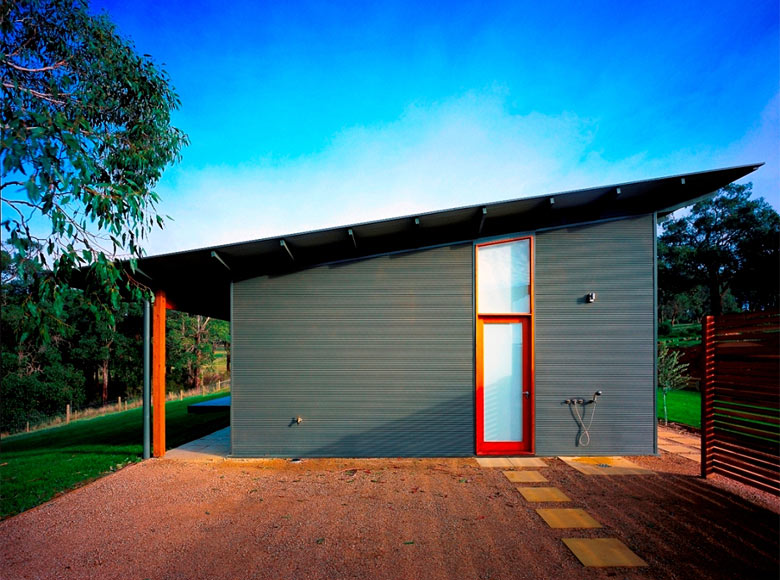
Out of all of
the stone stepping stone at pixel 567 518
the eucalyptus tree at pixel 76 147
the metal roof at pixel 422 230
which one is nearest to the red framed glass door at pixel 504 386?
the metal roof at pixel 422 230

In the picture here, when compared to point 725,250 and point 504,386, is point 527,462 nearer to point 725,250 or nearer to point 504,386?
point 504,386

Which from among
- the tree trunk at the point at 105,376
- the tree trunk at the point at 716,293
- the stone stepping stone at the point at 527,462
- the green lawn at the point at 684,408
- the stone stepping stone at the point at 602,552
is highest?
the tree trunk at the point at 716,293

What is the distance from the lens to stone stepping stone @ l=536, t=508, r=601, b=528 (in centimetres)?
354

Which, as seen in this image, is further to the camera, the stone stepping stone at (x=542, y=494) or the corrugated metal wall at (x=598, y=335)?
the corrugated metal wall at (x=598, y=335)

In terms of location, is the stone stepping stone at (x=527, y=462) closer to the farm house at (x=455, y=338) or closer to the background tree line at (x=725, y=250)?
the farm house at (x=455, y=338)

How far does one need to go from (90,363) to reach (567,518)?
2836cm

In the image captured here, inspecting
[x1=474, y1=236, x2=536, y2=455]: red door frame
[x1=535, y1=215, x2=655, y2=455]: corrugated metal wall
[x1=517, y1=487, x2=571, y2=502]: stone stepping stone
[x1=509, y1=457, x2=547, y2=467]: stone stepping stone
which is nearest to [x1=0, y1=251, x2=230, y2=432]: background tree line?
[x1=474, y1=236, x2=536, y2=455]: red door frame

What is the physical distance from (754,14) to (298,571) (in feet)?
28.6

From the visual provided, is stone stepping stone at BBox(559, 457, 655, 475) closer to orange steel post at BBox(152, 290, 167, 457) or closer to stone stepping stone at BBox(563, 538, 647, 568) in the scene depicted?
stone stepping stone at BBox(563, 538, 647, 568)

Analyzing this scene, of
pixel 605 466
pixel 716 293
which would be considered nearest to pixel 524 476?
pixel 605 466

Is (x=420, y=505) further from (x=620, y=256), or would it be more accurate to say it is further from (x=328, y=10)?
(x=328, y=10)

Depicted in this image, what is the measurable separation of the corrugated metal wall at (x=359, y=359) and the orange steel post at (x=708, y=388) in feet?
9.52

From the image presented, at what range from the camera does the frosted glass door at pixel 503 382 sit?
5746 millimetres

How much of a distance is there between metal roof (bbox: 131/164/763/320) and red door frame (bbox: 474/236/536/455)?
0.46m
